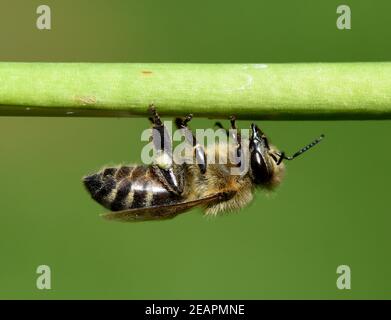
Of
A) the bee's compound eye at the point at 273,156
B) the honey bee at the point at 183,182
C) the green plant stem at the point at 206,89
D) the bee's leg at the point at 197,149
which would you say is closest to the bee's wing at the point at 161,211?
the honey bee at the point at 183,182

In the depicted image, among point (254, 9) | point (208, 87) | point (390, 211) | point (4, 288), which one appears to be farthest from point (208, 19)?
point (208, 87)

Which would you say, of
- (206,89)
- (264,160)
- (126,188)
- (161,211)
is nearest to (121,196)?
(126,188)

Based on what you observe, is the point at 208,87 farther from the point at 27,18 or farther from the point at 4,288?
the point at 27,18

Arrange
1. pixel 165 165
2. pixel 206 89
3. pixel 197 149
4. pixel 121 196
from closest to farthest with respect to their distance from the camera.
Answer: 1. pixel 206 89
2. pixel 121 196
3. pixel 165 165
4. pixel 197 149

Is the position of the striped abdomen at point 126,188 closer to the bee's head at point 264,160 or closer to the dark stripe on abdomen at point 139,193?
the dark stripe on abdomen at point 139,193

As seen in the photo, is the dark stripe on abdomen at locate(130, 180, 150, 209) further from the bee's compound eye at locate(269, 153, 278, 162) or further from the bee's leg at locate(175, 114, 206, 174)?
the bee's compound eye at locate(269, 153, 278, 162)

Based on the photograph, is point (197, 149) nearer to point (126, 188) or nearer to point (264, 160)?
point (264, 160)
